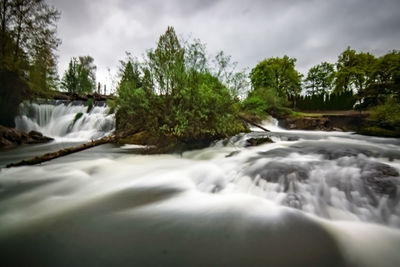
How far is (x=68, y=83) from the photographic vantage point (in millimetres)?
45250

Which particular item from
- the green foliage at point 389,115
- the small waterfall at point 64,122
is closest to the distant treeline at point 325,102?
the green foliage at point 389,115

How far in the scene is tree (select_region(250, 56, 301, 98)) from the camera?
35.9 meters

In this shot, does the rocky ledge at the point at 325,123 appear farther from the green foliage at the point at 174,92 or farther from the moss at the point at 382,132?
the green foliage at the point at 174,92

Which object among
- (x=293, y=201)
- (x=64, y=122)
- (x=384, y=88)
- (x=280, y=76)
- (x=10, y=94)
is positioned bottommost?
(x=293, y=201)

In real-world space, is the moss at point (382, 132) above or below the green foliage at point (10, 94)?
below

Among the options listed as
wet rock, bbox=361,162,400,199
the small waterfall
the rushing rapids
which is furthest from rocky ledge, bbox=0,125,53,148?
wet rock, bbox=361,162,400,199

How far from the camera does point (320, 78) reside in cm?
4250

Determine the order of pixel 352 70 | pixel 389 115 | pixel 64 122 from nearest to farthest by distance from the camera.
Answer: pixel 389 115 < pixel 64 122 < pixel 352 70

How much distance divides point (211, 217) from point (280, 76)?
40.2 meters

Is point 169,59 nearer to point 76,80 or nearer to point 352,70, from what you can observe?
point 352,70

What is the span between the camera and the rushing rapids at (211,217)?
189cm

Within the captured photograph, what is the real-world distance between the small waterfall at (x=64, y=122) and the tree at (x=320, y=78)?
1817 inches

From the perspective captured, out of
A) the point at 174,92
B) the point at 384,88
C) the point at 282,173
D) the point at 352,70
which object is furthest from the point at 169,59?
the point at 352,70

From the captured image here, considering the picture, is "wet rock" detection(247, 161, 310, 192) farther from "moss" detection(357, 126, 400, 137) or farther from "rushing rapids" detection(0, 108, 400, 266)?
"moss" detection(357, 126, 400, 137)
